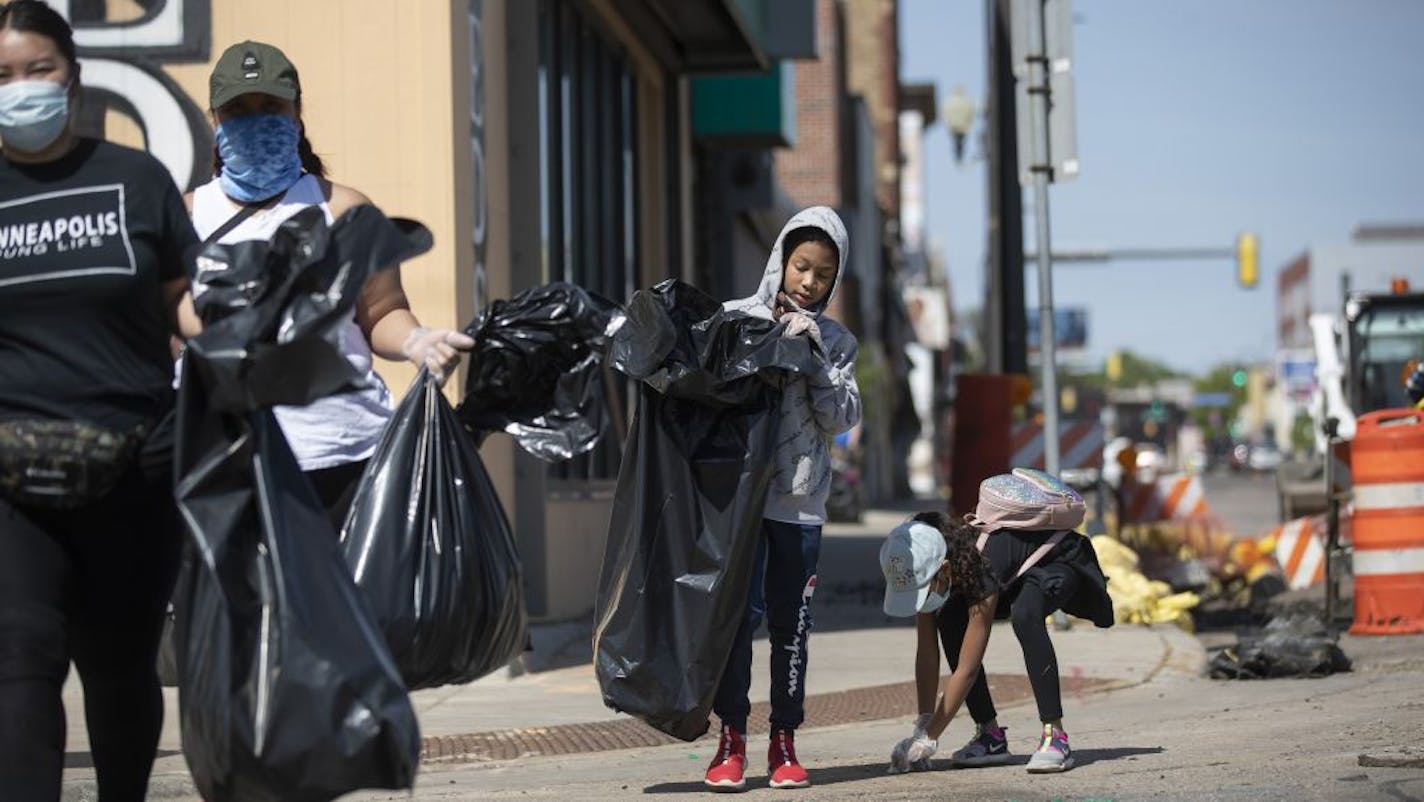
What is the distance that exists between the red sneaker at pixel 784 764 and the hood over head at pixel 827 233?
1.25m

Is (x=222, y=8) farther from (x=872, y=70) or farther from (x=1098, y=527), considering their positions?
(x=872, y=70)

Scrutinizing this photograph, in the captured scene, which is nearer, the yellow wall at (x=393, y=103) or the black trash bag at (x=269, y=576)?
the black trash bag at (x=269, y=576)

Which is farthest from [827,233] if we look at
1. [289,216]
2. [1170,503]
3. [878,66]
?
[878,66]

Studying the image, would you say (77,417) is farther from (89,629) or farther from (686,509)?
(686,509)

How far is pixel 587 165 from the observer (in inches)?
590

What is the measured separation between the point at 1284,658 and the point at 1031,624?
10.3 feet

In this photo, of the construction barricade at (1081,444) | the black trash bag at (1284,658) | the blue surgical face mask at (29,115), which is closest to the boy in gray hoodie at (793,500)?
the blue surgical face mask at (29,115)

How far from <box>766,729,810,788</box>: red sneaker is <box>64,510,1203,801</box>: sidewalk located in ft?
4.52

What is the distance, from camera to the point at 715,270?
2345cm

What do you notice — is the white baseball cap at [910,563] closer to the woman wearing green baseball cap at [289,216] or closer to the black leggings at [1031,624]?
the black leggings at [1031,624]

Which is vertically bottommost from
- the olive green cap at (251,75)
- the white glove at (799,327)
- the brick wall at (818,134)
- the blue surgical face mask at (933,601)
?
the blue surgical face mask at (933,601)

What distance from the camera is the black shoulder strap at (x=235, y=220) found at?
4.70 meters

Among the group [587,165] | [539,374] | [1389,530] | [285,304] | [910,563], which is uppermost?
[587,165]

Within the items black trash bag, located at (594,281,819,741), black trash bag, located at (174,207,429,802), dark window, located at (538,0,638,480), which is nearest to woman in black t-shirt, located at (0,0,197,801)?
Answer: black trash bag, located at (174,207,429,802)
